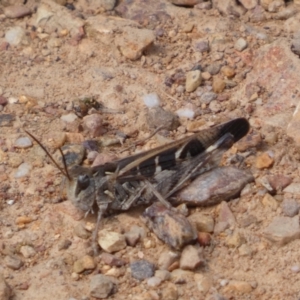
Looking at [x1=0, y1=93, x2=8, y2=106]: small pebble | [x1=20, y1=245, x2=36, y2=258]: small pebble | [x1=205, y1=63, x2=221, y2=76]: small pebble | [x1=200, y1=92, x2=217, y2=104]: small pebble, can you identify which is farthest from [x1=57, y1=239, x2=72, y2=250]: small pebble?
[x1=205, y1=63, x2=221, y2=76]: small pebble

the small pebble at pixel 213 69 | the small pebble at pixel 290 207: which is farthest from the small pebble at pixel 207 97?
the small pebble at pixel 290 207

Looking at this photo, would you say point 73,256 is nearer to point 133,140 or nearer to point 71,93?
point 133,140

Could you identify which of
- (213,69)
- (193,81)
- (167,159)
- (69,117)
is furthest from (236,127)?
(69,117)

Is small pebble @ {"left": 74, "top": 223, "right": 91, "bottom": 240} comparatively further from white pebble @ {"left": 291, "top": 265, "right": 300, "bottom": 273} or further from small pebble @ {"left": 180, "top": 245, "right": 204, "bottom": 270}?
white pebble @ {"left": 291, "top": 265, "right": 300, "bottom": 273}

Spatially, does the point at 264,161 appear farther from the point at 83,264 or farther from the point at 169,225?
the point at 83,264

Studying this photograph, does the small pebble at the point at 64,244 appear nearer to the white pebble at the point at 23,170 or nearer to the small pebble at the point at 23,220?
the small pebble at the point at 23,220

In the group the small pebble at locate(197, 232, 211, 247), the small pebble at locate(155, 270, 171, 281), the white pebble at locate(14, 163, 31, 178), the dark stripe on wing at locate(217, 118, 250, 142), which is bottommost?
the white pebble at locate(14, 163, 31, 178)
